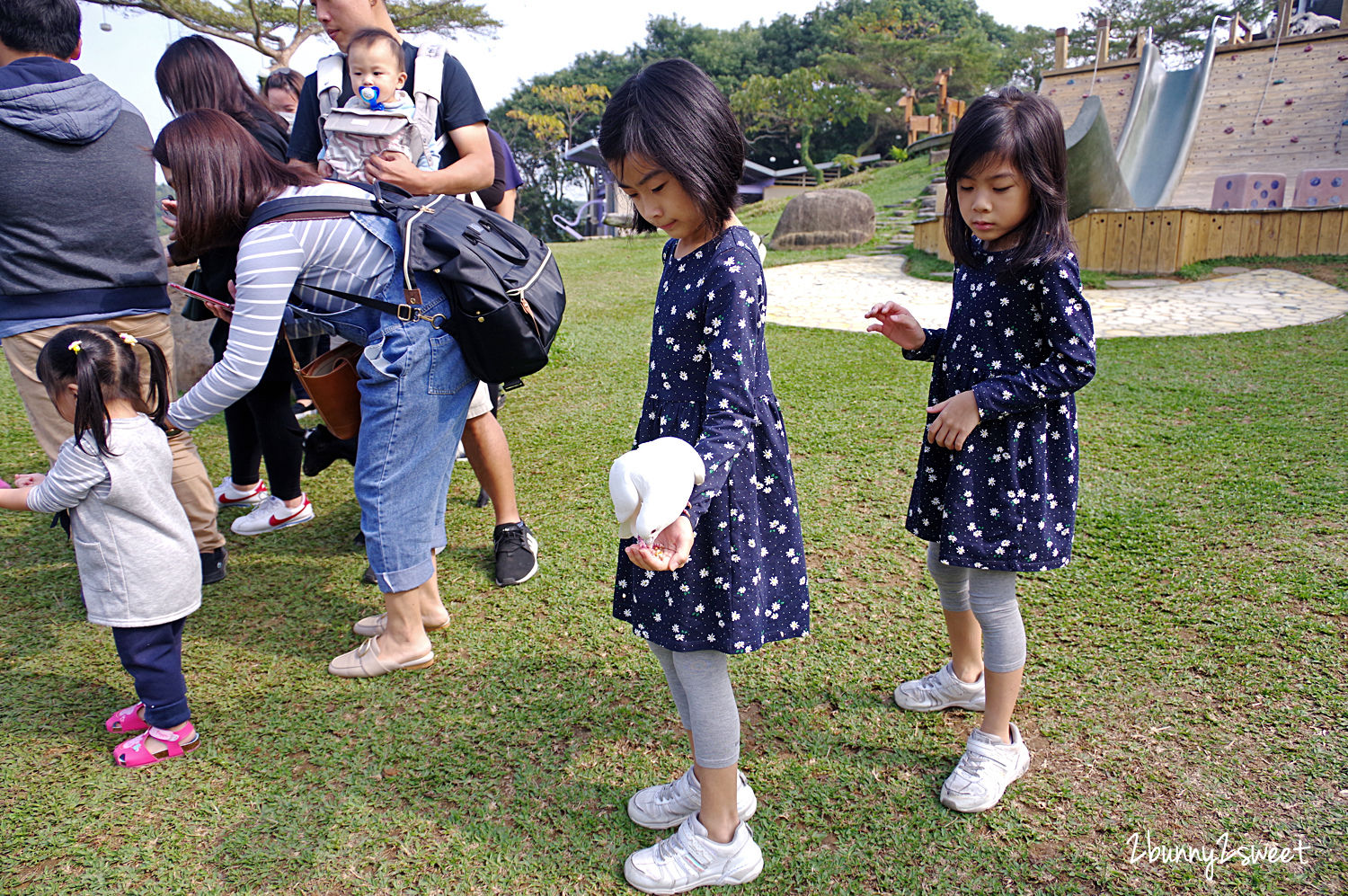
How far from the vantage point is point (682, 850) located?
5.64 ft

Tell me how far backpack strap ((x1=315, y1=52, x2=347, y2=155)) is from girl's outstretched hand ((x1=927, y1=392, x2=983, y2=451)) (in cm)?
205

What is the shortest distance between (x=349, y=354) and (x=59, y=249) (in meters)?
1.00

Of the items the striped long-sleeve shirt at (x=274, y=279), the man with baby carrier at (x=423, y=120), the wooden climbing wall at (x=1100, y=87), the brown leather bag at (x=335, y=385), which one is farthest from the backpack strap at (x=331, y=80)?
the wooden climbing wall at (x=1100, y=87)

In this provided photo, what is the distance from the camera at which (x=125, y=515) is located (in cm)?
209

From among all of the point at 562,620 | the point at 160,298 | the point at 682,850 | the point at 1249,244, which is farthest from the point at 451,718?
the point at 1249,244

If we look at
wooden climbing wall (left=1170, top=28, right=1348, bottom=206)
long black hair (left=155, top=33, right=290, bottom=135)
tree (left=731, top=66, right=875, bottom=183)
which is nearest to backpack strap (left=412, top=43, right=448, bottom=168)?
long black hair (left=155, top=33, right=290, bottom=135)

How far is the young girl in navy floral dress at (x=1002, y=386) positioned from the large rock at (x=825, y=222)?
424 inches

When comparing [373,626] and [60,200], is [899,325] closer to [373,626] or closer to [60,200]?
[373,626]

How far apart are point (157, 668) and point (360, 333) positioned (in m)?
1.01

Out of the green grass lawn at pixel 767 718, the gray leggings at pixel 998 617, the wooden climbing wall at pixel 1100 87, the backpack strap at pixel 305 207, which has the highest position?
the wooden climbing wall at pixel 1100 87

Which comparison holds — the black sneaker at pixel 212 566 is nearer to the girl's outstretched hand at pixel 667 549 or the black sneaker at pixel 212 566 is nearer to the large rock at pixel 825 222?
the girl's outstretched hand at pixel 667 549

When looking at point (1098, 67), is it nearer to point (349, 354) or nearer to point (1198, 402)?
point (1198, 402)

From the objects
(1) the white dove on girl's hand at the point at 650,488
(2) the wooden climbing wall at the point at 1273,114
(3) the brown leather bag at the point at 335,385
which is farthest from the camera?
(2) the wooden climbing wall at the point at 1273,114

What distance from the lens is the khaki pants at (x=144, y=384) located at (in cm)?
262
